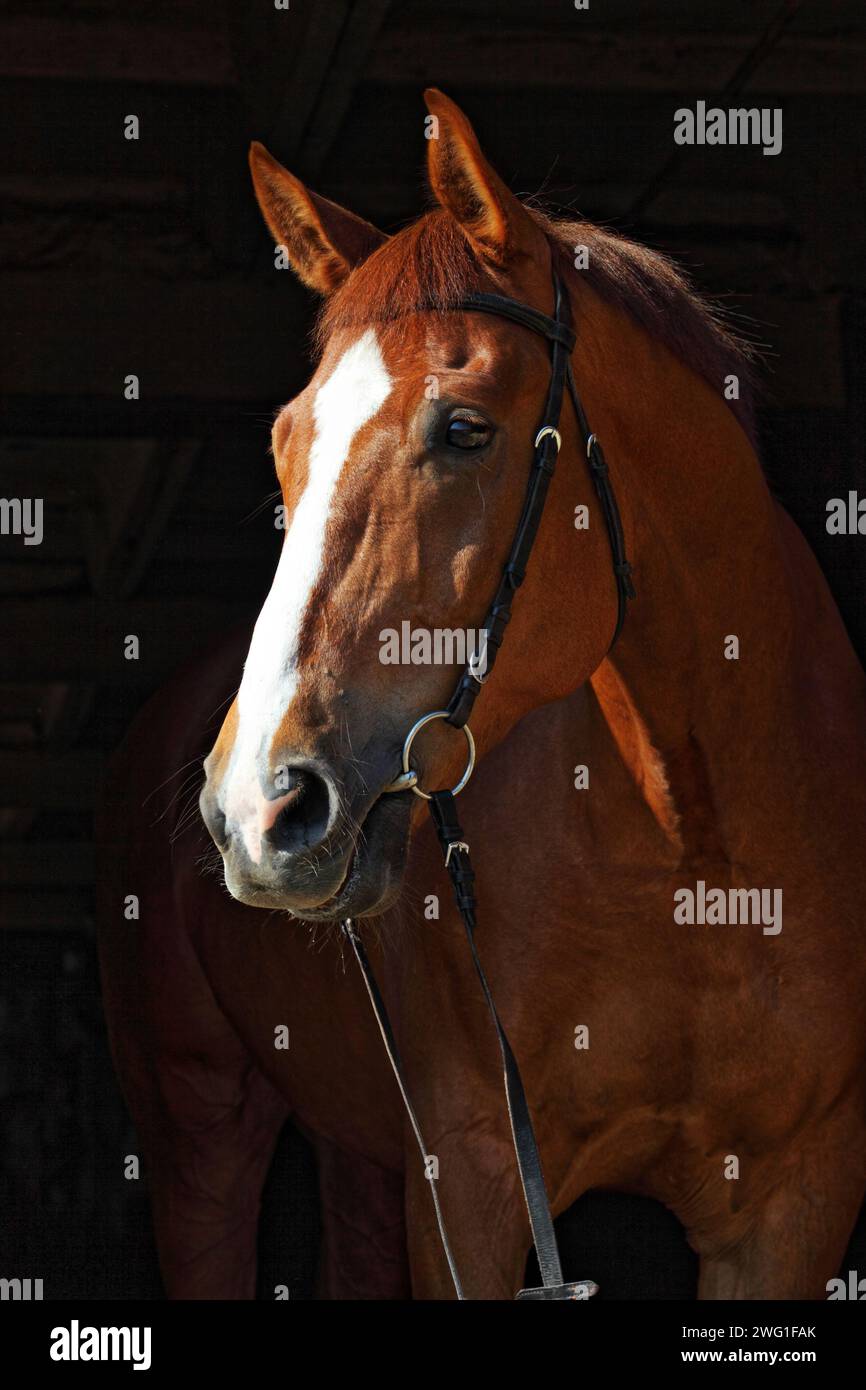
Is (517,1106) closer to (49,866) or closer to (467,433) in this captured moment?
(467,433)

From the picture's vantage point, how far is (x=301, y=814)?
2416 millimetres

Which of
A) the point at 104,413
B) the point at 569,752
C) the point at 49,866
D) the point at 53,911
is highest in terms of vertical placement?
the point at 104,413

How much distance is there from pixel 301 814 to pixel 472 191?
0.96 m

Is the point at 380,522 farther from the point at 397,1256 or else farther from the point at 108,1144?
the point at 108,1144

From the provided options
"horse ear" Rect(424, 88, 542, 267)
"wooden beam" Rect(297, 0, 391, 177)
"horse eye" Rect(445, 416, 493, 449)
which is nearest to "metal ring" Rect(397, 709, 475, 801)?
"horse eye" Rect(445, 416, 493, 449)

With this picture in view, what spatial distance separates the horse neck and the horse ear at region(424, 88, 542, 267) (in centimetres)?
25

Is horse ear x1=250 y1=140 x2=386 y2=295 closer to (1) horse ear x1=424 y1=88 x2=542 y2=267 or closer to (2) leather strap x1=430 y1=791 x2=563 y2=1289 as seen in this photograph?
(1) horse ear x1=424 y1=88 x2=542 y2=267

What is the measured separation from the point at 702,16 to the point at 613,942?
237cm

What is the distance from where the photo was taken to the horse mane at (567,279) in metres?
2.71

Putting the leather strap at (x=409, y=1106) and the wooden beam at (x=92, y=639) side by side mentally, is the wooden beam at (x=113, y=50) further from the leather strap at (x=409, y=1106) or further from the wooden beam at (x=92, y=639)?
the leather strap at (x=409, y=1106)

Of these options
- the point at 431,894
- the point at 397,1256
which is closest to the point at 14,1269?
the point at 397,1256

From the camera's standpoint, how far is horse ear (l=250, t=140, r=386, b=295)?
3.01 m

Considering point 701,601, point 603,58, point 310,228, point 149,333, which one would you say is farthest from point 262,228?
point 701,601

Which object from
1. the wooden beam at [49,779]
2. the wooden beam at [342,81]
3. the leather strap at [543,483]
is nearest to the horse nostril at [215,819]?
the leather strap at [543,483]
